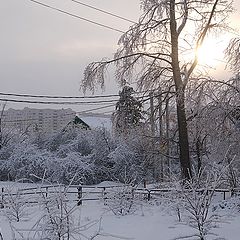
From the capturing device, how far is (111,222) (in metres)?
13.5

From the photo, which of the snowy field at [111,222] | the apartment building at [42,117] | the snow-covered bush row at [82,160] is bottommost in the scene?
the snowy field at [111,222]

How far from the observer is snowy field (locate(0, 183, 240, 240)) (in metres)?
7.83

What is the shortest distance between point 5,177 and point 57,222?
30.5 metres

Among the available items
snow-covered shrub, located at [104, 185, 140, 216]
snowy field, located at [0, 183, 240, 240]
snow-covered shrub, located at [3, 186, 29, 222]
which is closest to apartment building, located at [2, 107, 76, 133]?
snowy field, located at [0, 183, 240, 240]

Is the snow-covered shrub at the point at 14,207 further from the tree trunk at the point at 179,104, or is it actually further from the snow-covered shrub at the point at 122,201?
the tree trunk at the point at 179,104

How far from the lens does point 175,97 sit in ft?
68.1

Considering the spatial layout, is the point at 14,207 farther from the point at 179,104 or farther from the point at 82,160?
the point at 82,160

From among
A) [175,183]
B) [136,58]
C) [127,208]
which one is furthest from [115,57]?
[175,183]

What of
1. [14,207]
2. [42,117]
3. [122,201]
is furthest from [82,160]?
[42,117]

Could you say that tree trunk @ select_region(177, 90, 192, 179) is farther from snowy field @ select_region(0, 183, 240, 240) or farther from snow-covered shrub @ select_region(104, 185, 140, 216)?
snow-covered shrub @ select_region(104, 185, 140, 216)

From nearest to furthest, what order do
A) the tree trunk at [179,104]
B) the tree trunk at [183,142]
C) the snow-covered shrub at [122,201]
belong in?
the snow-covered shrub at [122,201] < the tree trunk at [179,104] < the tree trunk at [183,142]

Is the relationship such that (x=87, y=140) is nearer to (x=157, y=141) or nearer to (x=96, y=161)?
(x=96, y=161)

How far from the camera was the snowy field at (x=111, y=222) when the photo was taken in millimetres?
7828

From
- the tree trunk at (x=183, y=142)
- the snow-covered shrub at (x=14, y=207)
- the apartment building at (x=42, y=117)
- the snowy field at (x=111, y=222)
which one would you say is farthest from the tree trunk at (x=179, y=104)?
the apartment building at (x=42, y=117)
